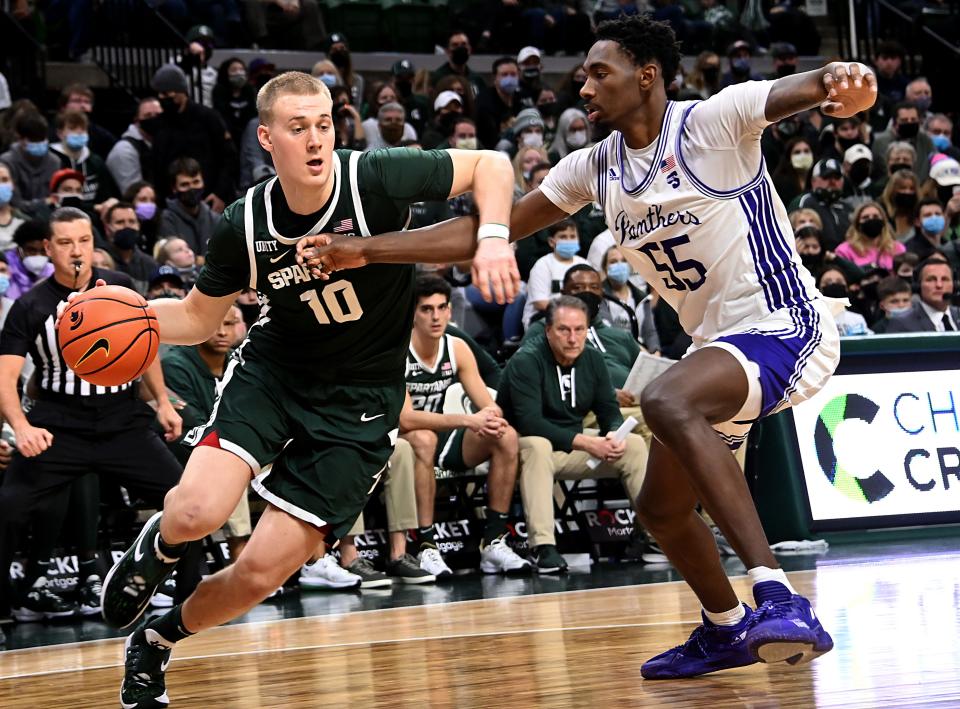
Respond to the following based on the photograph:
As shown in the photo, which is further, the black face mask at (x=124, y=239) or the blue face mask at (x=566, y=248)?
the blue face mask at (x=566, y=248)

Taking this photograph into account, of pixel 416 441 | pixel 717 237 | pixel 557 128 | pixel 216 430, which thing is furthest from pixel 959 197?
pixel 216 430

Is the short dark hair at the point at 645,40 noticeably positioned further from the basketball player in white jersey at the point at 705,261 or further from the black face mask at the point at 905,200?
the black face mask at the point at 905,200

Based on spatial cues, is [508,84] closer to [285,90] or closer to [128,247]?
[128,247]

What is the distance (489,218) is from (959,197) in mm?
10053

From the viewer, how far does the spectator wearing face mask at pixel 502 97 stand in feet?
48.1

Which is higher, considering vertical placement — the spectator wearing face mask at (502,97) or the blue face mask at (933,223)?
the spectator wearing face mask at (502,97)

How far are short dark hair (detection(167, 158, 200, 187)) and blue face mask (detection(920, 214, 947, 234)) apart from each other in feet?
22.2

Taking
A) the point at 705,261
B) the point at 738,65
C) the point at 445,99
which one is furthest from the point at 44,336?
the point at 738,65

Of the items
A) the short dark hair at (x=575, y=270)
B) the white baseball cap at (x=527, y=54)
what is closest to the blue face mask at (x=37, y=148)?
the short dark hair at (x=575, y=270)

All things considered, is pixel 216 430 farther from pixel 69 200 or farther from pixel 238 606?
pixel 69 200

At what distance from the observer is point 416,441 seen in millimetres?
8750

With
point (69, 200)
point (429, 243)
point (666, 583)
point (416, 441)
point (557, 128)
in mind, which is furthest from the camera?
point (557, 128)

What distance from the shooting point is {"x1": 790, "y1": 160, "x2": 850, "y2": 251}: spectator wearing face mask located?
13.0m

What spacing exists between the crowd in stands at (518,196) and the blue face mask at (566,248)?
0.02 metres
